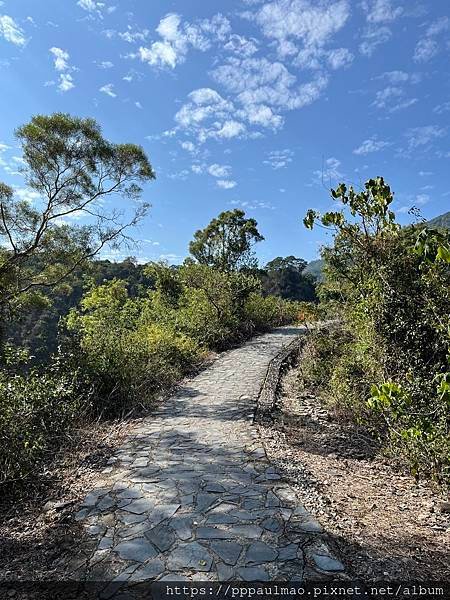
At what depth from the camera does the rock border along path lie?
277cm

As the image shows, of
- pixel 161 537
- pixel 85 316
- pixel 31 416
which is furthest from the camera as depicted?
pixel 85 316

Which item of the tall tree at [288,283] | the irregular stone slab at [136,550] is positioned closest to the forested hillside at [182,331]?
the irregular stone slab at [136,550]

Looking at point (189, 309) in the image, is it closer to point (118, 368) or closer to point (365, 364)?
point (118, 368)

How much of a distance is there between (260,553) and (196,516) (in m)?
0.73

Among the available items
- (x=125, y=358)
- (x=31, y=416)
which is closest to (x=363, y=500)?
(x=31, y=416)

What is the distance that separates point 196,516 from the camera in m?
3.45

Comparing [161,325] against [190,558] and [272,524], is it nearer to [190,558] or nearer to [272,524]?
[272,524]

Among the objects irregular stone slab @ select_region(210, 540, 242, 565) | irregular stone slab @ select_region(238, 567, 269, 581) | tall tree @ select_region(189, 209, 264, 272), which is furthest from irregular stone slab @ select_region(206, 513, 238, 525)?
tall tree @ select_region(189, 209, 264, 272)

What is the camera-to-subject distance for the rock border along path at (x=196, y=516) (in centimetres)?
277

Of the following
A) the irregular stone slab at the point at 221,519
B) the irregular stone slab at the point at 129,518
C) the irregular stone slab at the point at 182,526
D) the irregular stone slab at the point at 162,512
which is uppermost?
the irregular stone slab at the point at 129,518

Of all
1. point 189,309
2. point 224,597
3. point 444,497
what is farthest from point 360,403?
point 189,309

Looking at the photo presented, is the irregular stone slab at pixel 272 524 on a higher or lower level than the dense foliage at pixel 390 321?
lower

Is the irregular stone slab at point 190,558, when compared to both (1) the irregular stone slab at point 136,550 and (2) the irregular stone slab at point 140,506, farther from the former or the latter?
(2) the irregular stone slab at point 140,506

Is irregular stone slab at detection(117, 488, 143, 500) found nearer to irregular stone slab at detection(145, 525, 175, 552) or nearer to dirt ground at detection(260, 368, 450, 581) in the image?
irregular stone slab at detection(145, 525, 175, 552)
